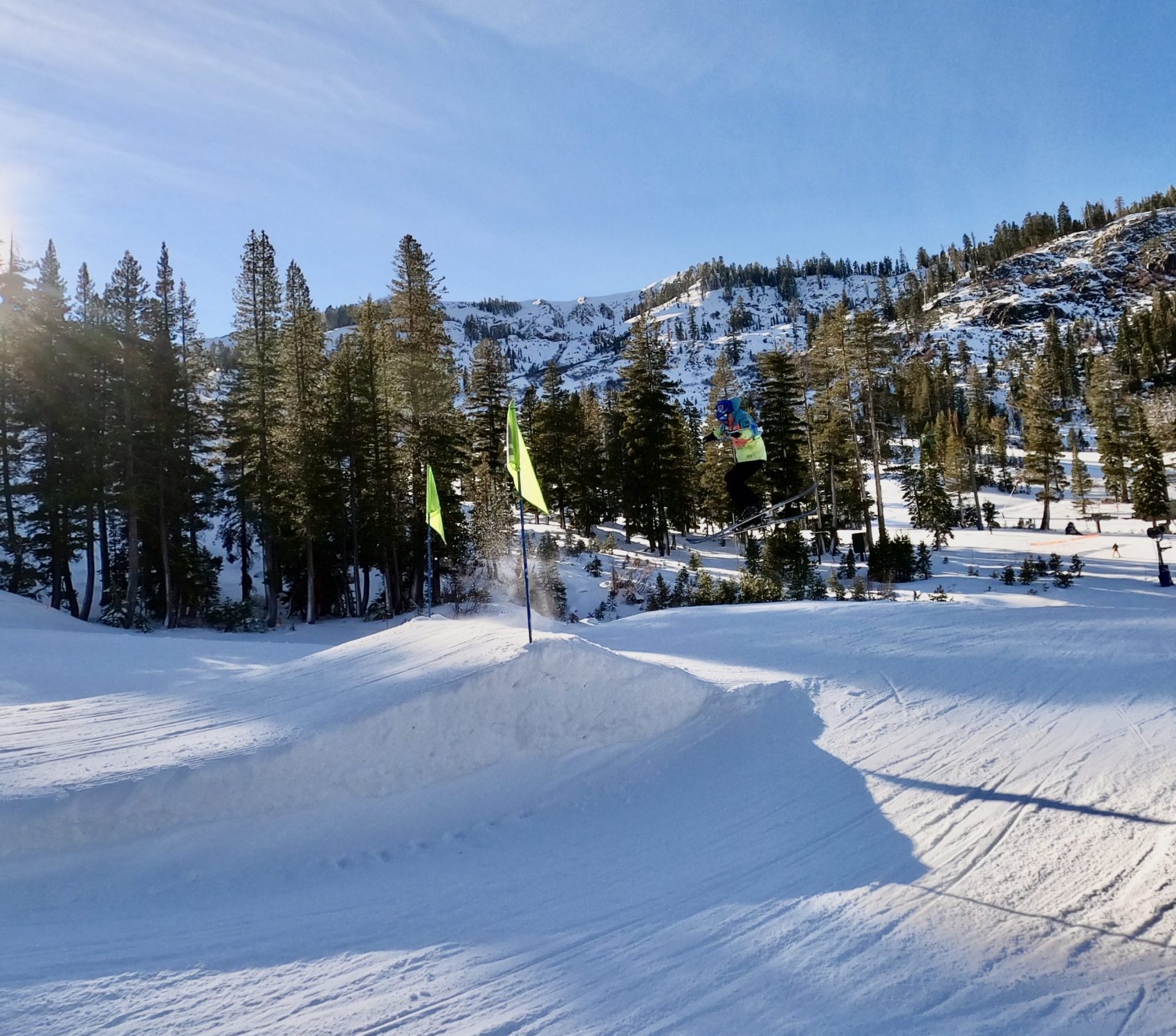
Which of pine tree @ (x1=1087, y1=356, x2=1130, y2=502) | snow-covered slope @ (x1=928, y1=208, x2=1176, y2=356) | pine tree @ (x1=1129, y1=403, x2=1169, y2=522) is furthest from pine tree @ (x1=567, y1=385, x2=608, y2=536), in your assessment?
snow-covered slope @ (x1=928, y1=208, x2=1176, y2=356)

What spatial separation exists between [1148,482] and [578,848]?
172ft

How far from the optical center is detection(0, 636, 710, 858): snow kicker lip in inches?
224

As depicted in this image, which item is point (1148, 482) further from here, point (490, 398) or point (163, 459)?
point (163, 459)

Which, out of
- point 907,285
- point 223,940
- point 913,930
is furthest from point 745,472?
point 907,285

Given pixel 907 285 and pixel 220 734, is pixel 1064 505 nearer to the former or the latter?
pixel 220 734

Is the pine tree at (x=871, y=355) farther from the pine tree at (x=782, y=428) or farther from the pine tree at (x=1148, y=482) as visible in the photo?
the pine tree at (x=1148, y=482)

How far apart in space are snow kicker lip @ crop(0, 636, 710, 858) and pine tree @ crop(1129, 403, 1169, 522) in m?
48.6

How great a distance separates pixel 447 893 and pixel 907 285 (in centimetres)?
21771

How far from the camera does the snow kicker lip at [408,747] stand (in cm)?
569

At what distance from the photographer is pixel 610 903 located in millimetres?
5141

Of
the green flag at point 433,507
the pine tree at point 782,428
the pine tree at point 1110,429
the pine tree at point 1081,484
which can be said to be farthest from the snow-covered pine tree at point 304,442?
the pine tree at point 1110,429

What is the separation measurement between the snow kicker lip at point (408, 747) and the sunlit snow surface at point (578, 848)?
27mm

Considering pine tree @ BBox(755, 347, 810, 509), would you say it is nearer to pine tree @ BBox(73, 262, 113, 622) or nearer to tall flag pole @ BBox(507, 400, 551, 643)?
tall flag pole @ BBox(507, 400, 551, 643)

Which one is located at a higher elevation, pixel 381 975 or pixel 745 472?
pixel 745 472
